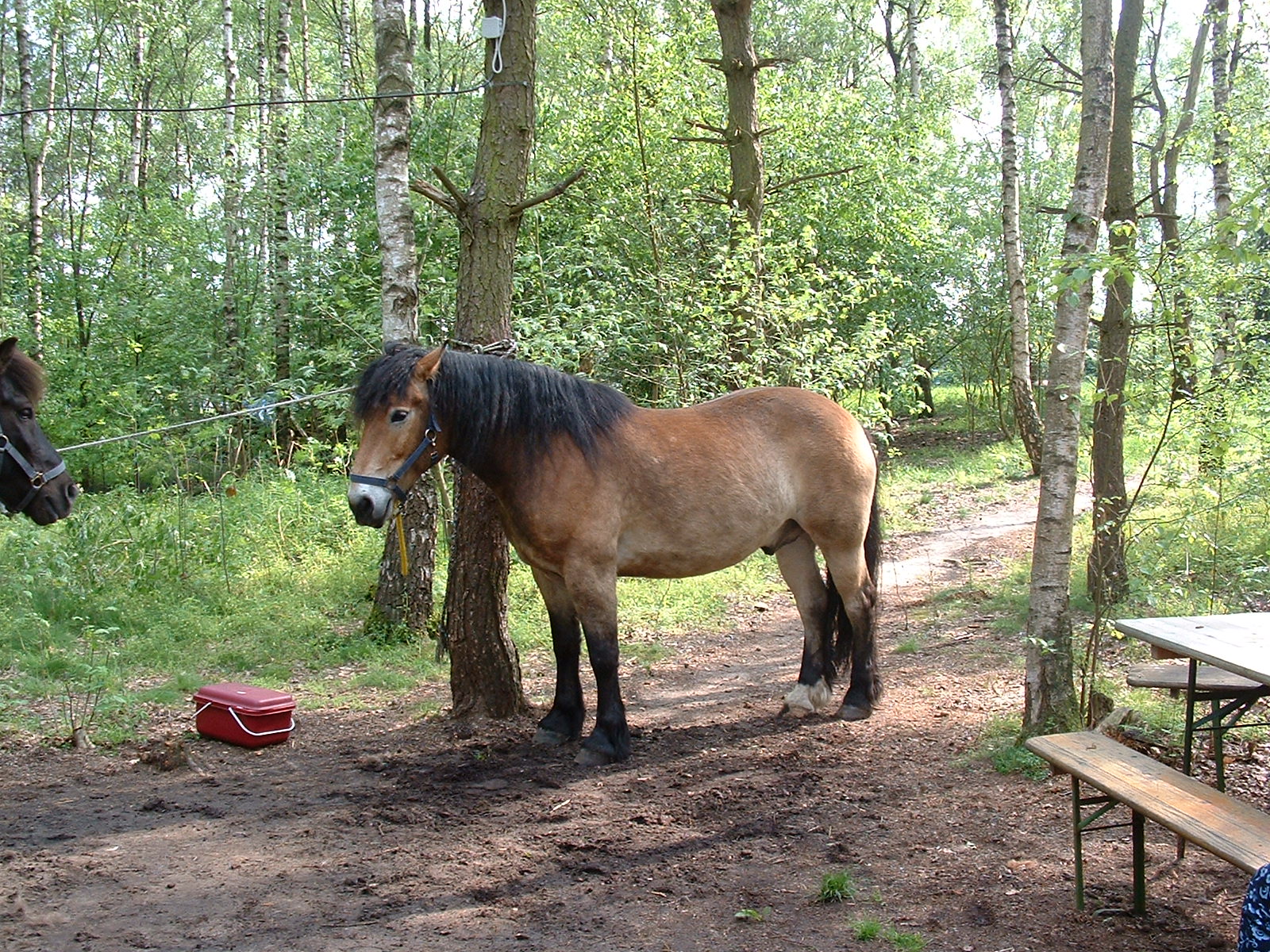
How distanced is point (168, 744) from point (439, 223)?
858 centimetres

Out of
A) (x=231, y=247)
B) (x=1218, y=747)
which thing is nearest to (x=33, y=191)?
(x=231, y=247)

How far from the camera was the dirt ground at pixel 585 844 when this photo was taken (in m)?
3.24

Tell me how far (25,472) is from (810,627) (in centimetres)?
439

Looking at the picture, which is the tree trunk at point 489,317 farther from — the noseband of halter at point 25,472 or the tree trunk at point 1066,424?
the tree trunk at point 1066,424

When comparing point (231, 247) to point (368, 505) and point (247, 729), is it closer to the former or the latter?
point (247, 729)

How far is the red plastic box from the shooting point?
526 centimetres

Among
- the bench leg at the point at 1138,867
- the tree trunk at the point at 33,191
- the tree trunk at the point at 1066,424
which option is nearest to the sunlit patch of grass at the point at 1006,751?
the tree trunk at the point at 1066,424

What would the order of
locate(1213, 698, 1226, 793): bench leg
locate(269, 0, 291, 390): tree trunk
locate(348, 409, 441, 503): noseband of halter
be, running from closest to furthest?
1. locate(1213, 698, 1226, 793): bench leg
2. locate(348, 409, 441, 503): noseband of halter
3. locate(269, 0, 291, 390): tree trunk

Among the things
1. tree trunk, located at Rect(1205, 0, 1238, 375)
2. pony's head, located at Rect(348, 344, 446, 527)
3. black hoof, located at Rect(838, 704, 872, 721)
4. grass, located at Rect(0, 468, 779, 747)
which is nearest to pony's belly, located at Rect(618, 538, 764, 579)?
black hoof, located at Rect(838, 704, 872, 721)

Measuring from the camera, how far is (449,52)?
68.7 ft

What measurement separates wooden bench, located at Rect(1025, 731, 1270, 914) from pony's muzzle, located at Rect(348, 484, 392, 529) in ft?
9.78

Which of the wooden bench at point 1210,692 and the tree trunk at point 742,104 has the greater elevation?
the tree trunk at point 742,104

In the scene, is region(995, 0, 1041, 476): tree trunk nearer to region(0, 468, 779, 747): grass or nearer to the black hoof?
region(0, 468, 779, 747): grass

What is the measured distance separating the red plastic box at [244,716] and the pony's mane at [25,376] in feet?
6.02
